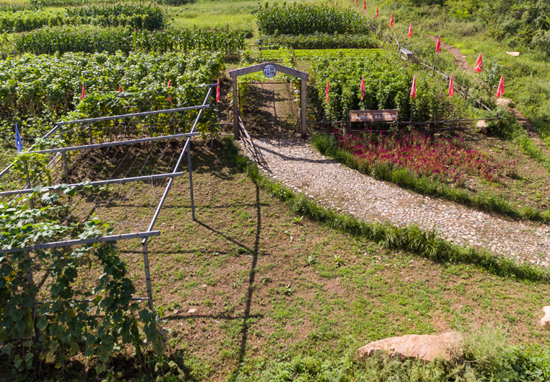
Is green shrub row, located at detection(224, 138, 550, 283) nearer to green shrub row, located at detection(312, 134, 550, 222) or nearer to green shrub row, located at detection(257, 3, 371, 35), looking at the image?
green shrub row, located at detection(312, 134, 550, 222)

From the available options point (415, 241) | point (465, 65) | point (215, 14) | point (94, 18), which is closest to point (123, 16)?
point (94, 18)

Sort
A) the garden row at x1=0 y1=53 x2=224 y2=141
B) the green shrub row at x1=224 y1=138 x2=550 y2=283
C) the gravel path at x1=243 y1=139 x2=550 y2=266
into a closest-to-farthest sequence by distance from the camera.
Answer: the green shrub row at x1=224 y1=138 x2=550 y2=283 < the gravel path at x1=243 y1=139 x2=550 y2=266 < the garden row at x1=0 y1=53 x2=224 y2=141

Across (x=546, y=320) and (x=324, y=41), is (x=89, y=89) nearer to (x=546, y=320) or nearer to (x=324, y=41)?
(x=546, y=320)

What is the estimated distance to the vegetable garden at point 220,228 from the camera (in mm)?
6121

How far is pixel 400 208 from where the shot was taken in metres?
10.7

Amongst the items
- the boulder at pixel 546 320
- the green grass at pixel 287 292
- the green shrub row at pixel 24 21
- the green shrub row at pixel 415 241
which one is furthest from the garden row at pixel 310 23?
the boulder at pixel 546 320

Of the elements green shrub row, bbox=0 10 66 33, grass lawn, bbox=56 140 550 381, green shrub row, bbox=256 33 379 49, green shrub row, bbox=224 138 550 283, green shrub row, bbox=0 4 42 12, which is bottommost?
grass lawn, bbox=56 140 550 381

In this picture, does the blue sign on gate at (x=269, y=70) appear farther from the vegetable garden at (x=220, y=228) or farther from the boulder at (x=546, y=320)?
the boulder at (x=546, y=320)

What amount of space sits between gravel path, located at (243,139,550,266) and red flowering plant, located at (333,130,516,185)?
3.22 feet

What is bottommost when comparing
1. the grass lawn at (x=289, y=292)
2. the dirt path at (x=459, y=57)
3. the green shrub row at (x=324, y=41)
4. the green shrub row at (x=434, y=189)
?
the grass lawn at (x=289, y=292)

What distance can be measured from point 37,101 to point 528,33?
2419 centimetres

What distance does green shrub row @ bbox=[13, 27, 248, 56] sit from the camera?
23469 mm

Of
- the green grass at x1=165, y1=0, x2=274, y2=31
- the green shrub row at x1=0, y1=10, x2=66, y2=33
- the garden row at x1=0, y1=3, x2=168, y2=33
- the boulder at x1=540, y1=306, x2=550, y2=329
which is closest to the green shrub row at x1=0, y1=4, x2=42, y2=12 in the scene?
the garden row at x1=0, y1=3, x2=168, y2=33

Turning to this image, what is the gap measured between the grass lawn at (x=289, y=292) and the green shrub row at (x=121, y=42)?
1521 centimetres
